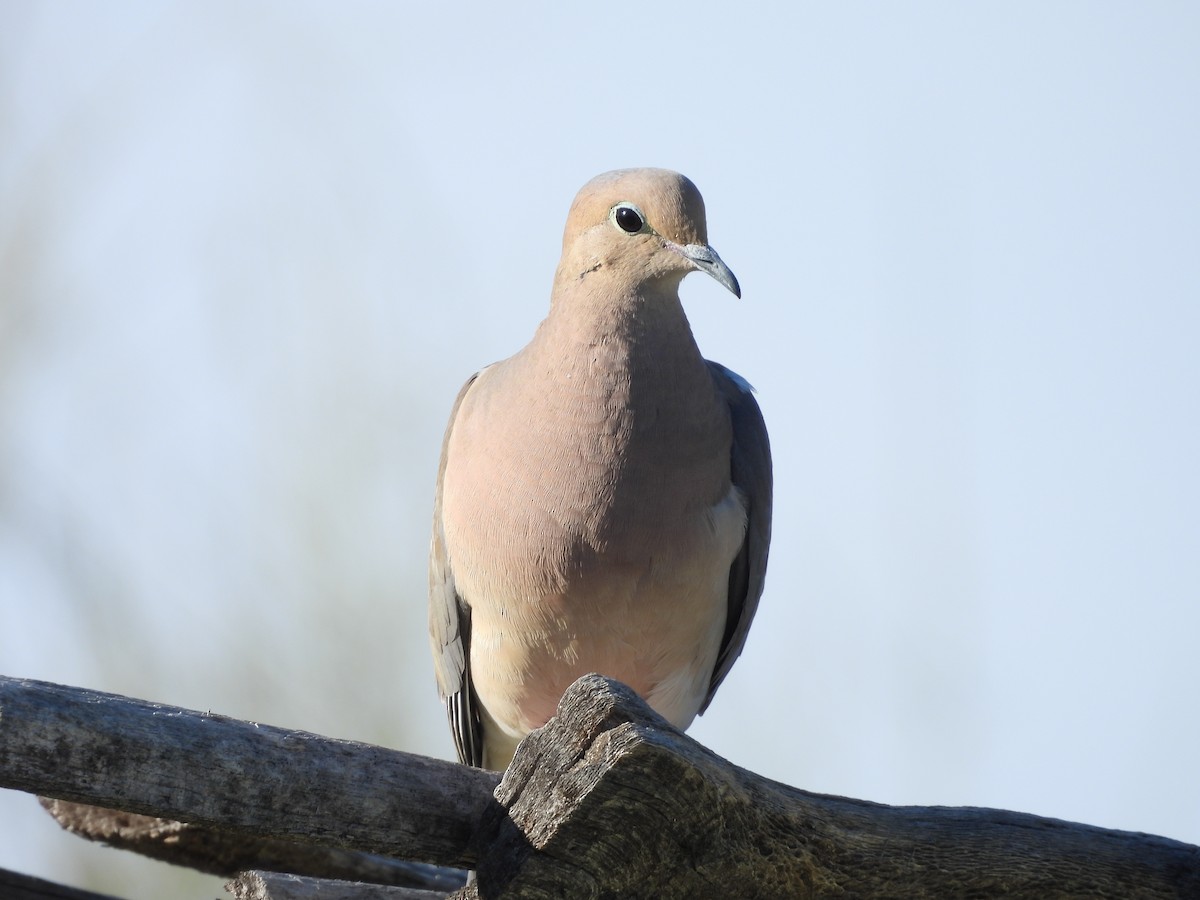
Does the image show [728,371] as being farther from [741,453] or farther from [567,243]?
[567,243]

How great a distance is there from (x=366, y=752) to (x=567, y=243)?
2171mm

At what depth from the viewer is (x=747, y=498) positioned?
4.48 metres

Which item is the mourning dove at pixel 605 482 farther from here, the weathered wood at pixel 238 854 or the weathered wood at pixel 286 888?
the weathered wood at pixel 286 888

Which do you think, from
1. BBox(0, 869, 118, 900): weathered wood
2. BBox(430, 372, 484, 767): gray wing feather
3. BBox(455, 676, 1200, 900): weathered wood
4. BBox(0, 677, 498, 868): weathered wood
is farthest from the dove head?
BBox(0, 869, 118, 900): weathered wood

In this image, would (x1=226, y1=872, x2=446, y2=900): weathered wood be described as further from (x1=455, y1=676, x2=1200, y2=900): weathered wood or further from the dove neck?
the dove neck

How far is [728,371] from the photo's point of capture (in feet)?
16.0

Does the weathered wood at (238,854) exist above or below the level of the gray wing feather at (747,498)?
below

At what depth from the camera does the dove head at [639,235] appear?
4.14m

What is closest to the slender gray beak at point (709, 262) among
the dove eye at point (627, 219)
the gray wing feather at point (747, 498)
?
the dove eye at point (627, 219)

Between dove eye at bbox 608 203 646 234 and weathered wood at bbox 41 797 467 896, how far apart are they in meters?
1.89

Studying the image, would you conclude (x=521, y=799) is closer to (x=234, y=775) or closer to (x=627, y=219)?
(x=234, y=775)

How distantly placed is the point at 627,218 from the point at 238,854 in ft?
7.13

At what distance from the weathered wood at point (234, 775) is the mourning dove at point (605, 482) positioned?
4.46ft

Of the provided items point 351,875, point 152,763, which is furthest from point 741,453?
point 152,763
